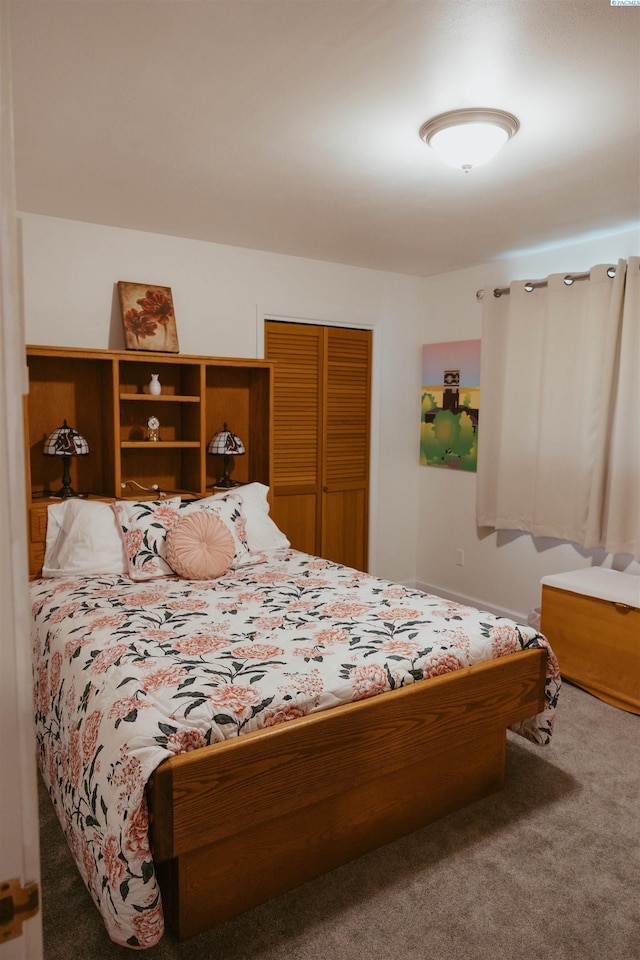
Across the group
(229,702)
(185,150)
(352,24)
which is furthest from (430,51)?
(229,702)

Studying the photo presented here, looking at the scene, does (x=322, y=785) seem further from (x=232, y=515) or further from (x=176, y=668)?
(x=232, y=515)

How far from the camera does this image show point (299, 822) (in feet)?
6.39

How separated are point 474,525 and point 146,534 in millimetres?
2510

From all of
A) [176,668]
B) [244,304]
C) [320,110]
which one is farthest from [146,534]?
[320,110]

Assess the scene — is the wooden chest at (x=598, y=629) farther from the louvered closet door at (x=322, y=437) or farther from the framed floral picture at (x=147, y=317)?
the framed floral picture at (x=147, y=317)

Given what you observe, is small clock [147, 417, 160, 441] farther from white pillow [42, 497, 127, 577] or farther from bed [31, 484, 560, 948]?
bed [31, 484, 560, 948]

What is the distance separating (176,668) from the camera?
1.98m

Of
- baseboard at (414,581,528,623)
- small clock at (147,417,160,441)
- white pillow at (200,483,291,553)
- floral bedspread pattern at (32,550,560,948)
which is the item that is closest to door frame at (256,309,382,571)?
baseboard at (414,581,528,623)

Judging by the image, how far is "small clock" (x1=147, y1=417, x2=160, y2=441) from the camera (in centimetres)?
381

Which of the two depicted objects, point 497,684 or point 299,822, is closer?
point 299,822

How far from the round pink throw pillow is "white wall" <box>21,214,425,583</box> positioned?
51.0 inches

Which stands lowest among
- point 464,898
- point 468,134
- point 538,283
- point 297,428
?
point 464,898

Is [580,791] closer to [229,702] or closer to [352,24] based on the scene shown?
[229,702]

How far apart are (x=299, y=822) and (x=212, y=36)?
2.23 meters
